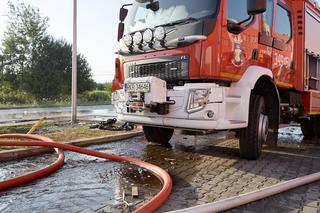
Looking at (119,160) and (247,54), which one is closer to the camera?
(119,160)

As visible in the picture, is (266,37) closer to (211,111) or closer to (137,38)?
(211,111)

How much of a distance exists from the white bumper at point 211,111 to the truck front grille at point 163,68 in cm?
22

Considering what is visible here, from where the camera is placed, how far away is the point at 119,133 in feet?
26.0

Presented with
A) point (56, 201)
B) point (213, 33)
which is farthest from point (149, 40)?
point (56, 201)

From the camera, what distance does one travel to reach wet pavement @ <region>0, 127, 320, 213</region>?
11.1 ft

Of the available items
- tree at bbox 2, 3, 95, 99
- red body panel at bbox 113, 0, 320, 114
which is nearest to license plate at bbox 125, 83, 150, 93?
red body panel at bbox 113, 0, 320, 114

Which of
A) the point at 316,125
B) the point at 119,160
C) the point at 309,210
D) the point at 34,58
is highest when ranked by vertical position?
Result: the point at 34,58

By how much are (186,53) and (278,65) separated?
211 centimetres

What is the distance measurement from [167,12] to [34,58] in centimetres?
3191

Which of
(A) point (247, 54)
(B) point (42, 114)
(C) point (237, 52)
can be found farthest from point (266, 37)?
(B) point (42, 114)

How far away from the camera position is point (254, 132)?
5391mm

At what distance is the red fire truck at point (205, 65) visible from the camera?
187 inches

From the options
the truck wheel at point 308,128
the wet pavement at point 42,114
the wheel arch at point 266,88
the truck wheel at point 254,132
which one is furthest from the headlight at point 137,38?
the wet pavement at point 42,114

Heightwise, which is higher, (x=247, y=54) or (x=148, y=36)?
(x=148, y=36)
